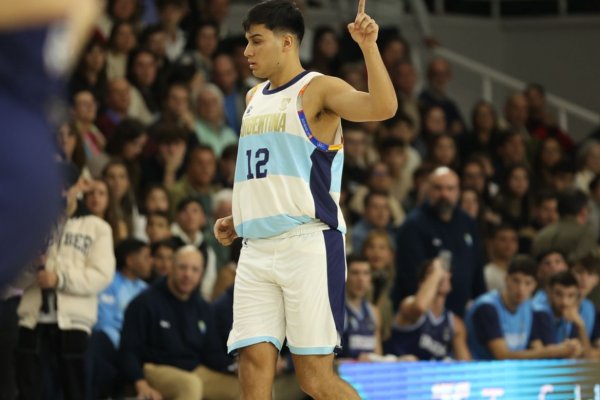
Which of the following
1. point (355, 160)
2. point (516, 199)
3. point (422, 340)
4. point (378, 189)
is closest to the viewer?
point (422, 340)

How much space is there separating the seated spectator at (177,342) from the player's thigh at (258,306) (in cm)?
293

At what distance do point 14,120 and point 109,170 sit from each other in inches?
288

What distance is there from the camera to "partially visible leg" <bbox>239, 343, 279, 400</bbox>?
5.44 meters

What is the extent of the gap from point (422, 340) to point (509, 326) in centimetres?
84

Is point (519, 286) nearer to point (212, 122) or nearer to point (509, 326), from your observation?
point (509, 326)

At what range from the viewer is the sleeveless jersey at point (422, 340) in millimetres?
9469

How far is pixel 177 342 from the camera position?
28.3 ft

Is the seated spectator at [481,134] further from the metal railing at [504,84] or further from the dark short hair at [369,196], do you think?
the dark short hair at [369,196]

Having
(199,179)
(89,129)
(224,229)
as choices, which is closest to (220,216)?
(199,179)

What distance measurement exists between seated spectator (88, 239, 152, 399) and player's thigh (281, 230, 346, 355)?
10.7ft

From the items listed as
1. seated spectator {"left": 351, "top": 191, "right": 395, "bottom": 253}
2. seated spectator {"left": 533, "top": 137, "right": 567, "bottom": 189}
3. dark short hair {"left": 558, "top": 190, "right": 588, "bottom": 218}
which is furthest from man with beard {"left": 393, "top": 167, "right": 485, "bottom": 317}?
seated spectator {"left": 533, "top": 137, "right": 567, "bottom": 189}

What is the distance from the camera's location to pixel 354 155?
11.9 metres

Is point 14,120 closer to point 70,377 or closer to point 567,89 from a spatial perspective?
point 70,377

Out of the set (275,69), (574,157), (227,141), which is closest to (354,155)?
(227,141)
